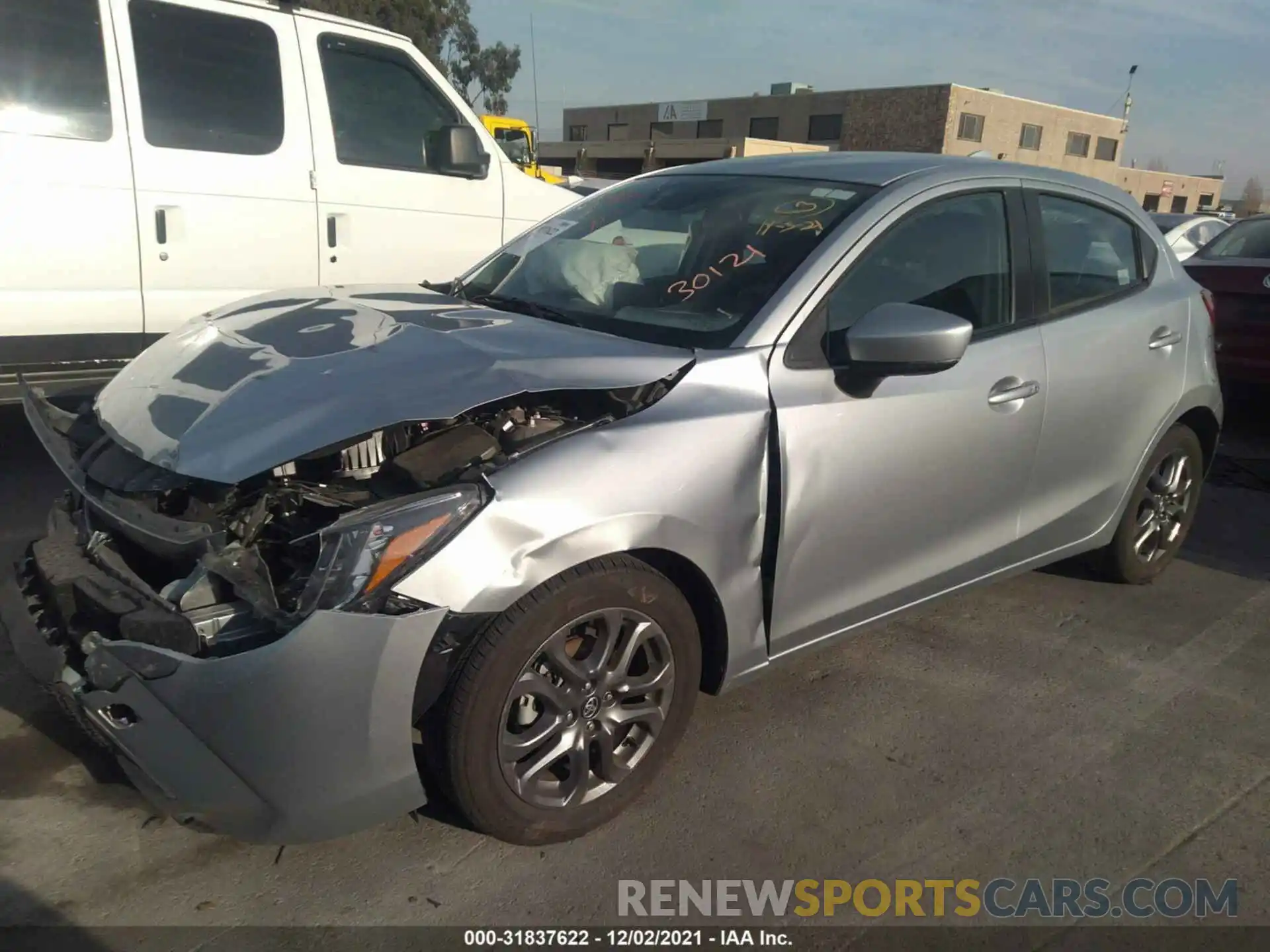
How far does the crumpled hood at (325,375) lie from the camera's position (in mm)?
2420

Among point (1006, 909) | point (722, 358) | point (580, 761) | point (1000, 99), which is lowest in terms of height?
point (1006, 909)

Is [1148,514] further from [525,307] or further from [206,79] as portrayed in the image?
[206,79]

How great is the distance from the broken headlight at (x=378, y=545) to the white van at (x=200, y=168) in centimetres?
335

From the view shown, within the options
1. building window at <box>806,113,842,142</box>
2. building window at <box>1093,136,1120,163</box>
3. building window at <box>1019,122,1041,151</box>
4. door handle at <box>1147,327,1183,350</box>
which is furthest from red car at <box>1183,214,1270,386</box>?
building window at <box>1093,136,1120,163</box>

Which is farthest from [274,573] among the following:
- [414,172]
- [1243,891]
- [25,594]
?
[414,172]

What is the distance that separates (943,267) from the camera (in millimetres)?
3398

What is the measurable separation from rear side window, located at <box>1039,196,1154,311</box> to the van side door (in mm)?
4172

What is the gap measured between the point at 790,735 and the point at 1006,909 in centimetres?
85

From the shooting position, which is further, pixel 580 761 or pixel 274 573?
pixel 580 761

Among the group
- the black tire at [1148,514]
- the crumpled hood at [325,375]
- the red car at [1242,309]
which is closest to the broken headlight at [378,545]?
the crumpled hood at [325,375]

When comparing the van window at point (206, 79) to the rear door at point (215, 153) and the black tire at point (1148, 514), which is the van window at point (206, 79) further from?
the black tire at point (1148, 514)

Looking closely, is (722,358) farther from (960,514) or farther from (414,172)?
(414,172)

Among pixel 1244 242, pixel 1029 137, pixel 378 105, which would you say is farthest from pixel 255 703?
pixel 1029 137

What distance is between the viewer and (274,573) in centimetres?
241
